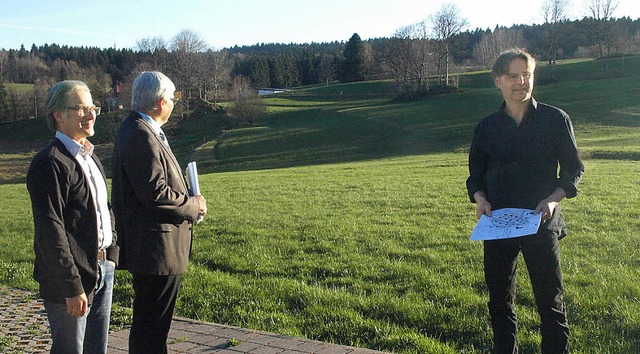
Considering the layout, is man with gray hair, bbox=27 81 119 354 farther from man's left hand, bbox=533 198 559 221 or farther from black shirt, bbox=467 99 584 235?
man's left hand, bbox=533 198 559 221

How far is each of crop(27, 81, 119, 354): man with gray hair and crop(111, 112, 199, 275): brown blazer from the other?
18cm

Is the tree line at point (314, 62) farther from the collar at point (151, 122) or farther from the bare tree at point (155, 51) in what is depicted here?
the collar at point (151, 122)

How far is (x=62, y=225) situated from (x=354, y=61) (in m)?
110

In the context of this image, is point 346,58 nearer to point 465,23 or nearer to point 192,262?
point 465,23

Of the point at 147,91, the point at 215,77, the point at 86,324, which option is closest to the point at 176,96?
the point at 147,91

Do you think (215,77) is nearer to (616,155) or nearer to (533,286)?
(616,155)

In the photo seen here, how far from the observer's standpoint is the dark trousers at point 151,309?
12.7 feet

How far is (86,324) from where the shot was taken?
395 cm

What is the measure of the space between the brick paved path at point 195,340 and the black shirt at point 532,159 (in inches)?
73.3

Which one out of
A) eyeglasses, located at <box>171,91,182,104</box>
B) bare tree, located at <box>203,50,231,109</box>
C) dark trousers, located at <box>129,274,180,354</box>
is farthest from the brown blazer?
bare tree, located at <box>203,50,231,109</box>

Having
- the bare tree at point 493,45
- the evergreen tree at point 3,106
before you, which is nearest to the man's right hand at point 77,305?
the bare tree at point 493,45

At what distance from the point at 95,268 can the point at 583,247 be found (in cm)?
675

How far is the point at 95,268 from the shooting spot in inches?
144

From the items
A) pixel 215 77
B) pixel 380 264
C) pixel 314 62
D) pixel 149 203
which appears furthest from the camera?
pixel 314 62
